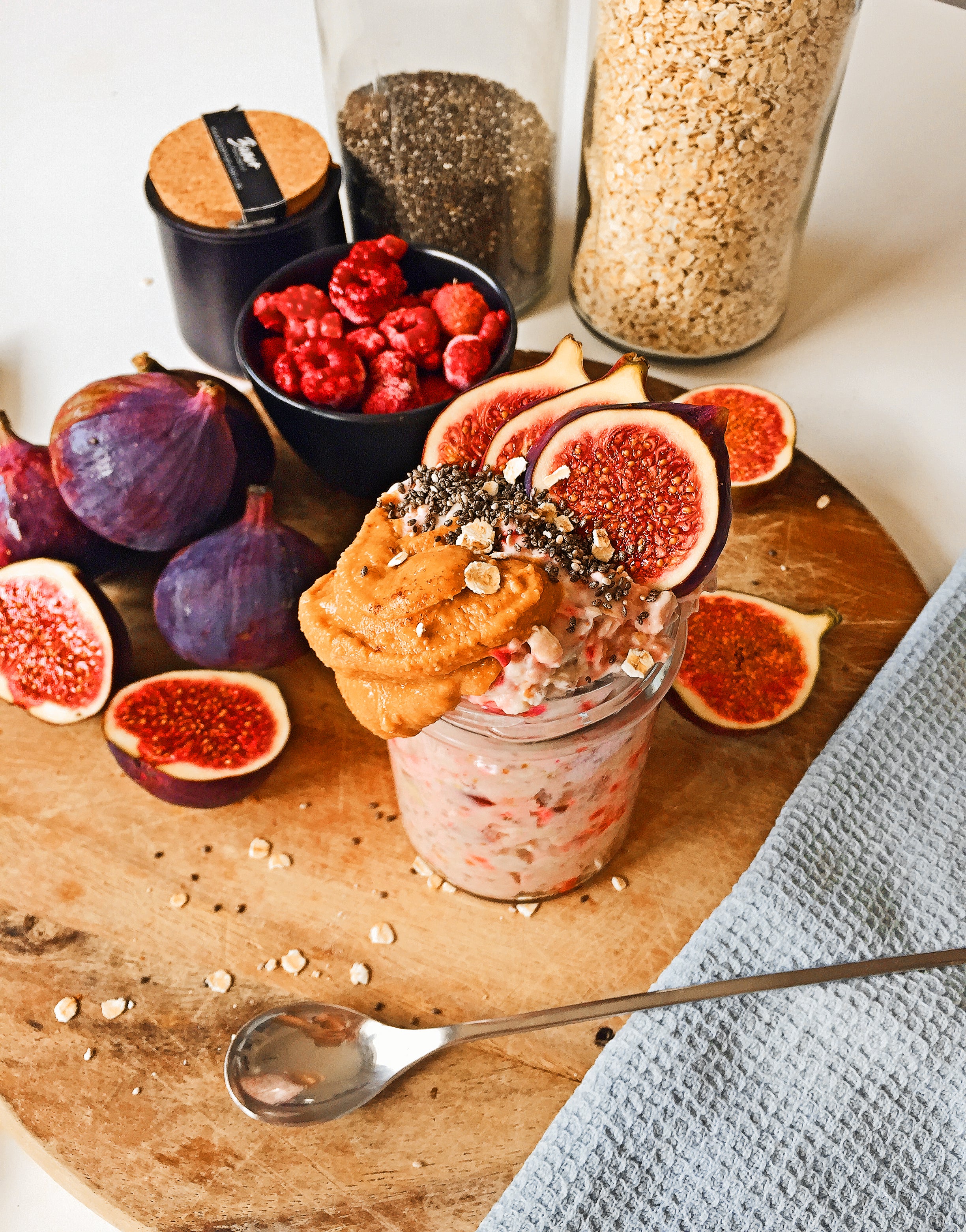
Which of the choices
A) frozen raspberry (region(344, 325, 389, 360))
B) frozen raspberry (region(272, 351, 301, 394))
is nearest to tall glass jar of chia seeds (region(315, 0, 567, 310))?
frozen raspberry (region(344, 325, 389, 360))

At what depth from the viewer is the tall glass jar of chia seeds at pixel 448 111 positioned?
193cm

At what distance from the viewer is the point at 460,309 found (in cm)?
172

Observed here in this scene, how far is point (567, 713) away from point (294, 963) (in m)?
0.53

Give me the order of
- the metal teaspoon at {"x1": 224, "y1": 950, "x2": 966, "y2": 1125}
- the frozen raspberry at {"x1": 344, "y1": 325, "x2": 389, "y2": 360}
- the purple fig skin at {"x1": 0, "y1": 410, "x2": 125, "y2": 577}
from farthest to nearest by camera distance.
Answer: the frozen raspberry at {"x1": 344, "y1": 325, "x2": 389, "y2": 360}, the purple fig skin at {"x1": 0, "y1": 410, "x2": 125, "y2": 577}, the metal teaspoon at {"x1": 224, "y1": 950, "x2": 966, "y2": 1125}

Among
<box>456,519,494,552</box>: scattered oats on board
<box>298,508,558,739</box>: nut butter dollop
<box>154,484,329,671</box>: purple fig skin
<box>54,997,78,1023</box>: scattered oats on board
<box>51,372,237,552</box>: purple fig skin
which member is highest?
<box>456,519,494,552</box>: scattered oats on board

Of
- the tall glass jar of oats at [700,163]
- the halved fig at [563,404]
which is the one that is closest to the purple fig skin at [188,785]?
the halved fig at [563,404]

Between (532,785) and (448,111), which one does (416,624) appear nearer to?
(532,785)

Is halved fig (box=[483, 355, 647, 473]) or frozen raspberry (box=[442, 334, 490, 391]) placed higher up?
halved fig (box=[483, 355, 647, 473])

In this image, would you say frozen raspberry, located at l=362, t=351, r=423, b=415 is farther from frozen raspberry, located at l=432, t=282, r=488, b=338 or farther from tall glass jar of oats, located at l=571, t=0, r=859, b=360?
tall glass jar of oats, located at l=571, t=0, r=859, b=360

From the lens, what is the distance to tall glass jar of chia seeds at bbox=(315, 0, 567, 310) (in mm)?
1930

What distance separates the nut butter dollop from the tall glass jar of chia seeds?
0.96 metres

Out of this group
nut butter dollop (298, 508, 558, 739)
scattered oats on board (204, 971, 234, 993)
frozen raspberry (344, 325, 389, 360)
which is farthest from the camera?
frozen raspberry (344, 325, 389, 360)

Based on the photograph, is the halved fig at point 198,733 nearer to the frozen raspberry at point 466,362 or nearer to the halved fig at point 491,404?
the halved fig at point 491,404

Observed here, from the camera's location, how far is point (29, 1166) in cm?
161
